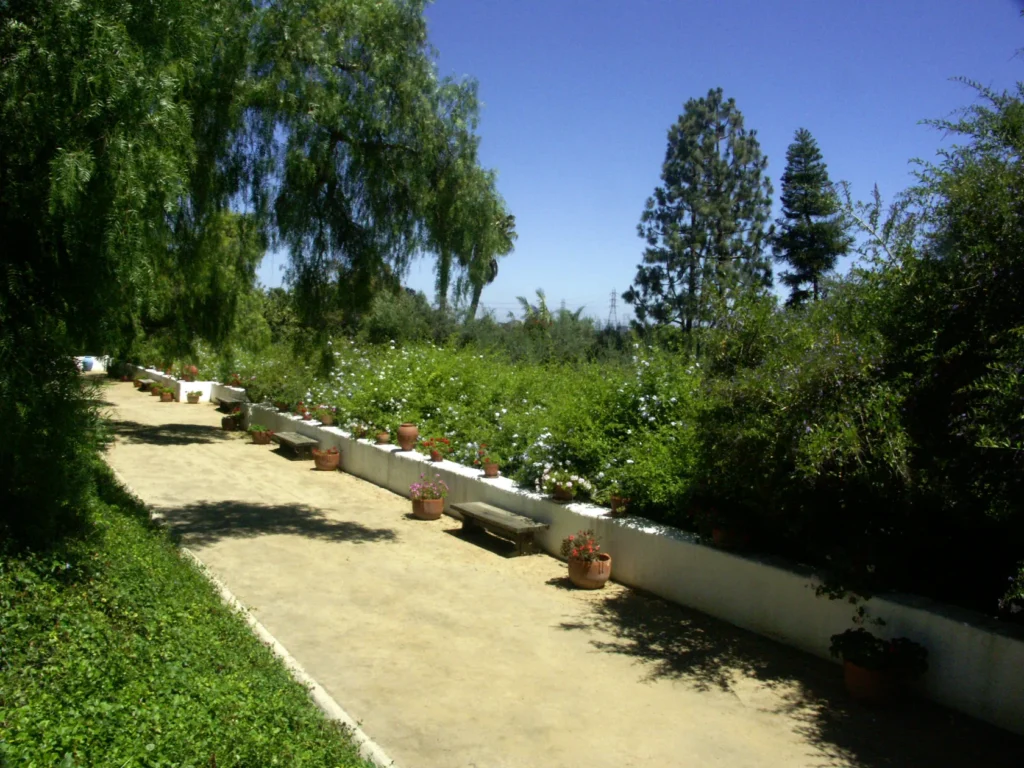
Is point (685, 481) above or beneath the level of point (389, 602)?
above

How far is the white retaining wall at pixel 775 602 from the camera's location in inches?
202

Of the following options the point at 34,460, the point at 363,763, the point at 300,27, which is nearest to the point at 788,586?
the point at 363,763

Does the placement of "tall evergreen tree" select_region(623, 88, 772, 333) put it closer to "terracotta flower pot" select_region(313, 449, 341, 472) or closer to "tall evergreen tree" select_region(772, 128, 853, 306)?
"tall evergreen tree" select_region(772, 128, 853, 306)

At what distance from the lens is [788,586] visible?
6.55 metres

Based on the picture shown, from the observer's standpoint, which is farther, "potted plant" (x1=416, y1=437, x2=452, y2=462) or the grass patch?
"potted plant" (x1=416, y1=437, x2=452, y2=462)

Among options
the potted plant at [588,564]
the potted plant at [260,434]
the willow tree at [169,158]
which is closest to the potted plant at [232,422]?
the potted plant at [260,434]

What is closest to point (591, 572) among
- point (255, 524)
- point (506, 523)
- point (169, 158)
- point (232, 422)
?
point (506, 523)

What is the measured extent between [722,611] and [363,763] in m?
3.99

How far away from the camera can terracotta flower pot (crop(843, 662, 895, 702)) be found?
538cm

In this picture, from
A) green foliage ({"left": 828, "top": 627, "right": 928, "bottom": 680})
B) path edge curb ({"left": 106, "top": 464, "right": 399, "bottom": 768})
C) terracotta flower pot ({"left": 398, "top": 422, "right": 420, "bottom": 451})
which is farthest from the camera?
terracotta flower pot ({"left": 398, "top": 422, "right": 420, "bottom": 451})

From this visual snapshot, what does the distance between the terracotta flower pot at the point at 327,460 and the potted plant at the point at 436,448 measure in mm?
2095

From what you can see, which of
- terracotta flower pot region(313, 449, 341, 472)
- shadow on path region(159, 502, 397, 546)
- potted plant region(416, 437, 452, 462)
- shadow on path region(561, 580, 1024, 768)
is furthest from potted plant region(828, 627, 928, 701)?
terracotta flower pot region(313, 449, 341, 472)

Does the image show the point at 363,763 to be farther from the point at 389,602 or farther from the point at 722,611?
the point at 722,611

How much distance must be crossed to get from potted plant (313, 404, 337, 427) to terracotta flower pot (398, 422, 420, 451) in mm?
3194
